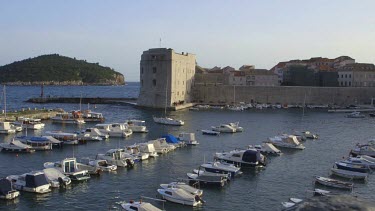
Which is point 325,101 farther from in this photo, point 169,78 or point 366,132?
point 366,132

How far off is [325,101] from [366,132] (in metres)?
30.5

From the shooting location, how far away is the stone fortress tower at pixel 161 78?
62.1 metres

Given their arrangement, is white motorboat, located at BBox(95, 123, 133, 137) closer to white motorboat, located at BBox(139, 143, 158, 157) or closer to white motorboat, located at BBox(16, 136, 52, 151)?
white motorboat, located at BBox(16, 136, 52, 151)

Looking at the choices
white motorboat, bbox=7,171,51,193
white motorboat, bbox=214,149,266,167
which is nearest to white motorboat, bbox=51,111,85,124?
white motorboat, bbox=214,149,266,167

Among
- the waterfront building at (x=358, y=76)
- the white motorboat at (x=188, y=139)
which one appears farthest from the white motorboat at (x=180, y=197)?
the waterfront building at (x=358, y=76)

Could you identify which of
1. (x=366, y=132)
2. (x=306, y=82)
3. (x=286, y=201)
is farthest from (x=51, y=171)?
(x=306, y=82)

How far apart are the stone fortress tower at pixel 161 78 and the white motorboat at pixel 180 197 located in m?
43.6

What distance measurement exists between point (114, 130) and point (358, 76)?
53186 millimetres

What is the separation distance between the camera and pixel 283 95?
2808 inches

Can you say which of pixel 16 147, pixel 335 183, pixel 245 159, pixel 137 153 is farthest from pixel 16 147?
pixel 335 183

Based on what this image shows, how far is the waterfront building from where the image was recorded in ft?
247

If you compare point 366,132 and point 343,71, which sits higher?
point 343,71

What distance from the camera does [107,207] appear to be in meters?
16.7

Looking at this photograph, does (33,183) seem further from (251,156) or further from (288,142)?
(288,142)
